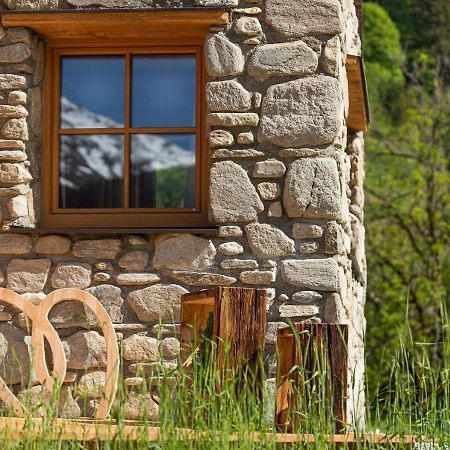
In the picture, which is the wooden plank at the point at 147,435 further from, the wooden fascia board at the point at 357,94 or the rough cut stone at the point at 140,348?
the wooden fascia board at the point at 357,94

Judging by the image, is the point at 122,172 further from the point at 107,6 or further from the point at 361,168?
the point at 361,168

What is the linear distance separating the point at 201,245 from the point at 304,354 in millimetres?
1637

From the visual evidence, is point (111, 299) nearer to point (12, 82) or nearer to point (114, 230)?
point (114, 230)

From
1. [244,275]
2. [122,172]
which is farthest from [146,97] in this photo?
[244,275]

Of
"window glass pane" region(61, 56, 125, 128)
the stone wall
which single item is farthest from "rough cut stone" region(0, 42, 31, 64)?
"window glass pane" region(61, 56, 125, 128)

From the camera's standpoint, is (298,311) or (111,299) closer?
(298,311)

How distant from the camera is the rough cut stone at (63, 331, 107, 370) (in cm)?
554

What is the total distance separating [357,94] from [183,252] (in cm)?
207

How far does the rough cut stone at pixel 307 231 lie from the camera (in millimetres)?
5504

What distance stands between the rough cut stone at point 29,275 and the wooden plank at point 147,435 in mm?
1742

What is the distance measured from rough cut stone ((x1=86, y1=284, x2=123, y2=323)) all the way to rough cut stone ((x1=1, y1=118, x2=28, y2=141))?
0.90m

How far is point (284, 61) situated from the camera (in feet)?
18.3

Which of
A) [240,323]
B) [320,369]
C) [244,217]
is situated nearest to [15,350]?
[244,217]

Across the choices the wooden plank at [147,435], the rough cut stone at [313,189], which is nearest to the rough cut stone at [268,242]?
the rough cut stone at [313,189]
